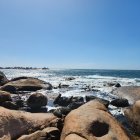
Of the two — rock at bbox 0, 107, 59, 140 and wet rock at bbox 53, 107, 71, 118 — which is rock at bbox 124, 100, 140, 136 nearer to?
wet rock at bbox 53, 107, 71, 118

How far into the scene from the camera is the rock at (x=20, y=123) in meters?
10.5

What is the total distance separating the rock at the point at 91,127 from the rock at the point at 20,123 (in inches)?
46.5

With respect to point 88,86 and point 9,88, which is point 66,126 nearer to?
point 9,88

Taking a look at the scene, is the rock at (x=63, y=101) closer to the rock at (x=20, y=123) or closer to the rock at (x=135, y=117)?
the rock at (x=135, y=117)

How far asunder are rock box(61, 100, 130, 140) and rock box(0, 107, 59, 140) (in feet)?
3.88

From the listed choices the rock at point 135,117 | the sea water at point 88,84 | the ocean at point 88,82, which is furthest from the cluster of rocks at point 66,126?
the ocean at point 88,82

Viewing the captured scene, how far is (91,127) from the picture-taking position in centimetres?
997

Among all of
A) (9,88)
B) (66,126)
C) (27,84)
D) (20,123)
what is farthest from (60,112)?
(27,84)

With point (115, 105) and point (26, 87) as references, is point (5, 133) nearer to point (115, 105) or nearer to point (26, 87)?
point (115, 105)

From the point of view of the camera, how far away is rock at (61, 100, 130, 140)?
9.64m

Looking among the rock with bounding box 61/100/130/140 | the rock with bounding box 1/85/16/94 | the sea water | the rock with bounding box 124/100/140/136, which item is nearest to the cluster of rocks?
the rock with bounding box 61/100/130/140

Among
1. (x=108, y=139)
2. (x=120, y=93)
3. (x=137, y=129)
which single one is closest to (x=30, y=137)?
(x=108, y=139)

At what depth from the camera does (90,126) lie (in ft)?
32.8

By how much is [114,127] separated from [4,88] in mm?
26693
